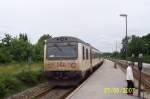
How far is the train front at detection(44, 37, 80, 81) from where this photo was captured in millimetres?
23453

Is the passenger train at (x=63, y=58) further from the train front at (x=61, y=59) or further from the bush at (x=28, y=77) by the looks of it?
the bush at (x=28, y=77)

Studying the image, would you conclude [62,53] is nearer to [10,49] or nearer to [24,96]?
[24,96]

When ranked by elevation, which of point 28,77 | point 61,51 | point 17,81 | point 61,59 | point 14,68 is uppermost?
point 61,51

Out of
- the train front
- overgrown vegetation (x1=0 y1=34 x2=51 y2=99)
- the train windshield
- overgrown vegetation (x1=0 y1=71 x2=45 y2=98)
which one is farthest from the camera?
the train windshield

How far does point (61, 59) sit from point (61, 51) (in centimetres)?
65

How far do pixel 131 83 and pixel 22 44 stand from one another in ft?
102

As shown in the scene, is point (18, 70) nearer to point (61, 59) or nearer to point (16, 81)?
point (61, 59)

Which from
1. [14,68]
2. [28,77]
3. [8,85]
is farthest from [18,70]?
[8,85]

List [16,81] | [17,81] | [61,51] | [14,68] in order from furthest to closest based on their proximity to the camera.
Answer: [14,68] < [61,51] < [17,81] < [16,81]

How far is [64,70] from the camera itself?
23453mm

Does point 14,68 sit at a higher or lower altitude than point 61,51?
lower

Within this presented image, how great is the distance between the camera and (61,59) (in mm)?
23734

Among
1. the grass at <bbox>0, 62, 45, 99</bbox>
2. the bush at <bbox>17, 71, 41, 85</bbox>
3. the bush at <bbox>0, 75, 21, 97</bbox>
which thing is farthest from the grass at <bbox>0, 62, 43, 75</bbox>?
the bush at <bbox>0, 75, 21, 97</bbox>

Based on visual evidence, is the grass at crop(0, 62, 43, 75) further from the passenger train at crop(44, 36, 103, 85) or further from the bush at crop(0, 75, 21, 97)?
the passenger train at crop(44, 36, 103, 85)
